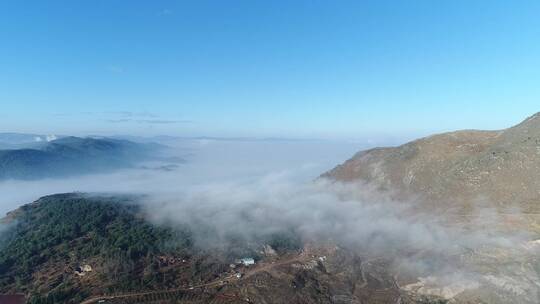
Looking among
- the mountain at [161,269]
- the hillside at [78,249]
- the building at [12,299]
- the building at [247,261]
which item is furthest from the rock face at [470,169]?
the building at [12,299]

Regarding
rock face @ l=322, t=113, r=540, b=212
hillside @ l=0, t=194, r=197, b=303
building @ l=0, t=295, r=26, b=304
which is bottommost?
building @ l=0, t=295, r=26, b=304

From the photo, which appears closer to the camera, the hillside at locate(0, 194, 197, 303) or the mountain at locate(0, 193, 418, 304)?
the mountain at locate(0, 193, 418, 304)

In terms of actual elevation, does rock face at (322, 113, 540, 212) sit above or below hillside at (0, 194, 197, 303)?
above

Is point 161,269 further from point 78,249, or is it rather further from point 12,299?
point 12,299

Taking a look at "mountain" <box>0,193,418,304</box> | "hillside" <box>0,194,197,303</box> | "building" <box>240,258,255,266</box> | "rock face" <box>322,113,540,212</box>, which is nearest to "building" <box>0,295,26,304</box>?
"mountain" <box>0,193,418,304</box>

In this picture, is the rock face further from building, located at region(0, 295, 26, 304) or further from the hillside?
building, located at region(0, 295, 26, 304)

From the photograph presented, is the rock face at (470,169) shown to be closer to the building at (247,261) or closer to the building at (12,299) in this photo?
the building at (247,261)

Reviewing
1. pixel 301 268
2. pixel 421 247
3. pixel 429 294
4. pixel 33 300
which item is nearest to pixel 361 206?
pixel 421 247

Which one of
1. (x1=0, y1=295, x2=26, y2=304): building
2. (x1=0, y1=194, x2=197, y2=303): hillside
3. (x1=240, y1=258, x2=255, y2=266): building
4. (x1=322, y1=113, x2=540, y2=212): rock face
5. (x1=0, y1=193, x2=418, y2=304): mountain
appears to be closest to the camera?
(x1=0, y1=193, x2=418, y2=304): mountain

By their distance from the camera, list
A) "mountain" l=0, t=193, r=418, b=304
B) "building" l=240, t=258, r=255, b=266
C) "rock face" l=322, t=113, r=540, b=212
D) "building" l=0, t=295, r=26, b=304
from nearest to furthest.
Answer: "mountain" l=0, t=193, r=418, b=304 → "building" l=0, t=295, r=26, b=304 → "rock face" l=322, t=113, r=540, b=212 → "building" l=240, t=258, r=255, b=266
